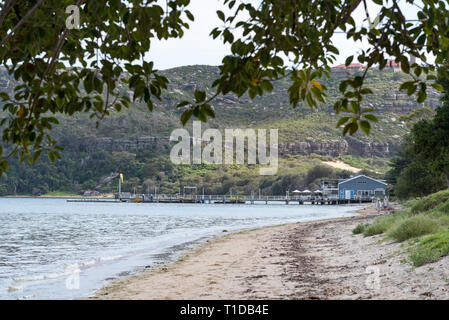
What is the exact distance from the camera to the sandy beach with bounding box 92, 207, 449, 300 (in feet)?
28.1

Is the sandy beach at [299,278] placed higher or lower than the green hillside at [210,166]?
lower

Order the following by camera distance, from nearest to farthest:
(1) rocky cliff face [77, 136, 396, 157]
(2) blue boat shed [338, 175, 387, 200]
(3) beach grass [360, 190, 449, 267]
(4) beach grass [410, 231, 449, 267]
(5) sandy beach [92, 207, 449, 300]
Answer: (5) sandy beach [92, 207, 449, 300] < (4) beach grass [410, 231, 449, 267] < (3) beach grass [360, 190, 449, 267] < (2) blue boat shed [338, 175, 387, 200] < (1) rocky cliff face [77, 136, 396, 157]

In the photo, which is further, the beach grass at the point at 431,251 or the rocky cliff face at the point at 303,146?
the rocky cliff face at the point at 303,146

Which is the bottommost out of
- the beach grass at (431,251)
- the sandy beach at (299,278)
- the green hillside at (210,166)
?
the sandy beach at (299,278)

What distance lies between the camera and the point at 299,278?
11.6m

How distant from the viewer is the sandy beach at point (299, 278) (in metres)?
8.58

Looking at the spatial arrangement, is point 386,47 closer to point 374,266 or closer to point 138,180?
point 374,266

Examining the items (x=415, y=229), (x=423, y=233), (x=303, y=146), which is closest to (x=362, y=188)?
(x=303, y=146)

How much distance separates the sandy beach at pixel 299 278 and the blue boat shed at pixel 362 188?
354 ft

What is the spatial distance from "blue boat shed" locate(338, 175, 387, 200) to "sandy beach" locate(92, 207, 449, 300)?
354ft

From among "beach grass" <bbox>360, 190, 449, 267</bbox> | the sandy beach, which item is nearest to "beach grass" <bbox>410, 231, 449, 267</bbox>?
"beach grass" <bbox>360, 190, 449, 267</bbox>

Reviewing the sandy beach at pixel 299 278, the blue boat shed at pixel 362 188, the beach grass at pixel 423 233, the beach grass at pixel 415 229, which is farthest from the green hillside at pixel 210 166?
the beach grass at pixel 415 229

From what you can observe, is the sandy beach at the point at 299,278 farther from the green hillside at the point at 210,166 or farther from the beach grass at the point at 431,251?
the green hillside at the point at 210,166

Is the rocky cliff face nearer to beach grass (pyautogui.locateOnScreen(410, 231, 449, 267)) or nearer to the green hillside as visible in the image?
the green hillside
